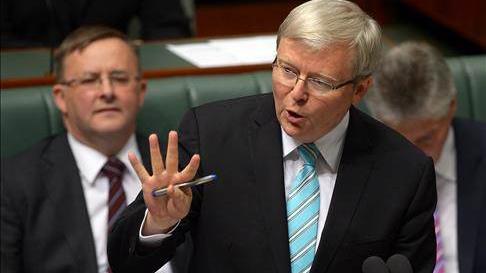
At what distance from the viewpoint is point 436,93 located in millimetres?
1896

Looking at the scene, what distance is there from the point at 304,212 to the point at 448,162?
758 millimetres

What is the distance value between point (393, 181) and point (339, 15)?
261mm

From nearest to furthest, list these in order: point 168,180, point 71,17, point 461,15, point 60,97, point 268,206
A: point 168,180
point 268,206
point 60,97
point 71,17
point 461,15

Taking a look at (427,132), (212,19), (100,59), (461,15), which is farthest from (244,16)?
(427,132)

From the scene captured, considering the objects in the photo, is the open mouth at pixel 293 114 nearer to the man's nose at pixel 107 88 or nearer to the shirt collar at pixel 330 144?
the shirt collar at pixel 330 144

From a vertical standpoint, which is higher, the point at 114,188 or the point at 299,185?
the point at 299,185

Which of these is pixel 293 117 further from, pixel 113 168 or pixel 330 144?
pixel 113 168

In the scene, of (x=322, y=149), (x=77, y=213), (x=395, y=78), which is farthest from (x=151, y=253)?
(x=395, y=78)

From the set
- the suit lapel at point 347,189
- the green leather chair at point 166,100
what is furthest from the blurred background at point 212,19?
the suit lapel at point 347,189

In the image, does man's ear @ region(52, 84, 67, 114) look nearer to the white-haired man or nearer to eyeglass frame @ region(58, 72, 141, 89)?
eyeglass frame @ region(58, 72, 141, 89)

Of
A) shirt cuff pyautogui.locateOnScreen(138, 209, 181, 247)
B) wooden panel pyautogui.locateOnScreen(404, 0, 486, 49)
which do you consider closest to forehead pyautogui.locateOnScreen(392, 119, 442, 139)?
shirt cuff pyautogui.locateOnScreen(138, 209, 181, 247)

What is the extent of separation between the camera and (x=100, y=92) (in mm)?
1954

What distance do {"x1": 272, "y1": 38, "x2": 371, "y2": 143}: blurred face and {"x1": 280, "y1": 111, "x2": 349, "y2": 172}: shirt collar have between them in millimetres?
41

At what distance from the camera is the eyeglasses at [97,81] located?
1.97m
